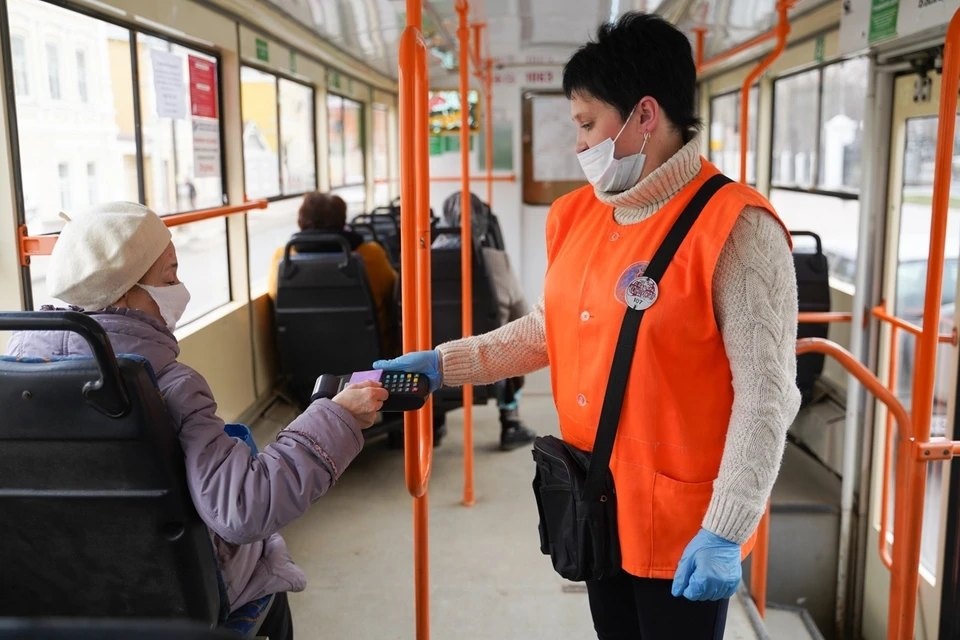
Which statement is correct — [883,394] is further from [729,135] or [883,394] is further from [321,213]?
[729,135]

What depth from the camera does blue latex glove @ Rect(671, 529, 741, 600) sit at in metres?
1.48

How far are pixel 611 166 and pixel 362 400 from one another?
0.63 meters

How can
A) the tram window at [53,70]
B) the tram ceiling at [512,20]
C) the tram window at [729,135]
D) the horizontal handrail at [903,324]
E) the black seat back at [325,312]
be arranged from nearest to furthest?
the tram window at [53,70]
the horizontal handrail at [903,324]
the black seat back at [325,312]
the tram ceiling at [512,20]
the tram window at [729,135]

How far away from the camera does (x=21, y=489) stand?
4.94ft

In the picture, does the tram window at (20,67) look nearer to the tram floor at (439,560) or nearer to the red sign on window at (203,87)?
the red sign on window at (203,87)

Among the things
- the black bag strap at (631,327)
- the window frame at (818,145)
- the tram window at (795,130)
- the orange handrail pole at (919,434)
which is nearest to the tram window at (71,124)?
the black bag strap at (631,327)

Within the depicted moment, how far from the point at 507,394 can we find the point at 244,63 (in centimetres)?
223

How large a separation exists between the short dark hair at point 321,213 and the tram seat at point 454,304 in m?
0.51

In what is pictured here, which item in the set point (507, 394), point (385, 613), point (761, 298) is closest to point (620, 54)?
point (761, 298)

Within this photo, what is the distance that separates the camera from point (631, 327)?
1.54 metres

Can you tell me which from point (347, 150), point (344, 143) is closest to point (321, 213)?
point (344, 143)

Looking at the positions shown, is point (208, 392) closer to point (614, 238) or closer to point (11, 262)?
point (614, 238)

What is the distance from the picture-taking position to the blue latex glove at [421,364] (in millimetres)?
1937

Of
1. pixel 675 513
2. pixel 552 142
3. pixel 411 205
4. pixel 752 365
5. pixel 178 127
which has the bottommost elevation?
pixel 675 513
